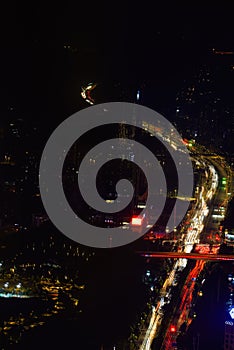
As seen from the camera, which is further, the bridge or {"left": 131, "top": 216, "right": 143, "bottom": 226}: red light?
Result: {"left": 131, "top": 216, "right": 143, "bottom": 226}: red light

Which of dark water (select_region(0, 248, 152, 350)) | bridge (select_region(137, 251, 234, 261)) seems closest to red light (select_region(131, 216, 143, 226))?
bridge (select_region(137, 251, 234, 261))

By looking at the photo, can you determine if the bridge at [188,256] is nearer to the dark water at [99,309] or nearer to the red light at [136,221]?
the red light at [136,221]

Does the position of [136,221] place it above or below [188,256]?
above

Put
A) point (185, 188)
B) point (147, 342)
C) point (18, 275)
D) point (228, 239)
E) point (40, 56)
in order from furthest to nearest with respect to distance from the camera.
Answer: point (185, 188) < point (228, 239) < point (147, 342) < point (18, 275) < point (40, 56)

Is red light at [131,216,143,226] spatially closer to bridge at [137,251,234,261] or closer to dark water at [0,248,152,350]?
bridge at [137,251,234,261]

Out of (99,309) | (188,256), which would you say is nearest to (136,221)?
(188,256)

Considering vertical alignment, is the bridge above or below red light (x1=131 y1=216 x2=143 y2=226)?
below

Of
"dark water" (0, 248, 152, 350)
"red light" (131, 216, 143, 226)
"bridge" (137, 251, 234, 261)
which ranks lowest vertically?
"dark water" (0, 248, 152, 350)

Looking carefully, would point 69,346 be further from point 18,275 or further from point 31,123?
point 31,123

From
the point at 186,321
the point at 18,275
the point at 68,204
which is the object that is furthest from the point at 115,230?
the point at 18,275

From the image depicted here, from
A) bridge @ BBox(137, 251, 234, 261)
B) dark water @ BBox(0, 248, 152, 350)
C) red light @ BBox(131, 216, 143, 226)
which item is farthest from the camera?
red light @ BBox(131, 216, 143, 226)

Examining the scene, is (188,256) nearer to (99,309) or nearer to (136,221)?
(136,221)
